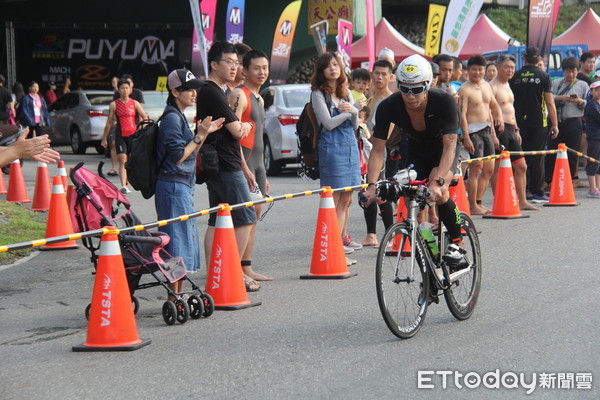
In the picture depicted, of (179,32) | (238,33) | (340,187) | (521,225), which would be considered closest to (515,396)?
(340,187)

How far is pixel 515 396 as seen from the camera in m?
5.39

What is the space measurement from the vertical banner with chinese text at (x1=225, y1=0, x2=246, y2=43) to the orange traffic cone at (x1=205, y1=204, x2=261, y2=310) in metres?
18.9

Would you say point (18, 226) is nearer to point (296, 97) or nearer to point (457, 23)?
point (296, 97)

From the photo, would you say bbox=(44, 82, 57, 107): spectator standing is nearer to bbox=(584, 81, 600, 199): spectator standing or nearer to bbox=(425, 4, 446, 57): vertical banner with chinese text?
bbox=(425, 4, 446, 57): vertical banner with chinese text

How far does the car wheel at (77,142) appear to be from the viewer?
92.6 ft

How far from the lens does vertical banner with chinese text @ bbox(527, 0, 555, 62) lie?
22.2m

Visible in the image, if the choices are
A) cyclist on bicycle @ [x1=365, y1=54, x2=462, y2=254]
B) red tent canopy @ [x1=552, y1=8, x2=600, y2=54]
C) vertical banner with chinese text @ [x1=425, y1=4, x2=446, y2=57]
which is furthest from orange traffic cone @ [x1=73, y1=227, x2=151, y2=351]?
red tent canopy @ [x1=552, y1=8, x2=600, y2=54]

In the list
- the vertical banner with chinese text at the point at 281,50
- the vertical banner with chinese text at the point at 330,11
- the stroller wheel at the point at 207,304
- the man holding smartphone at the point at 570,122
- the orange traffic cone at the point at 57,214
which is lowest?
the stroller wheel at the point at 207,304

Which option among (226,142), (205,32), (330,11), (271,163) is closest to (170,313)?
(226,142)

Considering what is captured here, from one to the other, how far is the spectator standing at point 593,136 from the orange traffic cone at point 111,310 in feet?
34.8

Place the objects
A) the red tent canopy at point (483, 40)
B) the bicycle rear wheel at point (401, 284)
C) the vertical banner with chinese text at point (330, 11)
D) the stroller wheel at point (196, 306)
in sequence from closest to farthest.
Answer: the bicycle rear wheel at point (401, 284)
the stroller wheel at point (196, 306)
the red tent canopy at point (483, 40)
the vertical banner with chinese text at point (330, 11)

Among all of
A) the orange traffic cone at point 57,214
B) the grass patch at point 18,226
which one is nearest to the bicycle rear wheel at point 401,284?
the grass patch at point 18,226

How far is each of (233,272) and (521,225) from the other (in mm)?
5683

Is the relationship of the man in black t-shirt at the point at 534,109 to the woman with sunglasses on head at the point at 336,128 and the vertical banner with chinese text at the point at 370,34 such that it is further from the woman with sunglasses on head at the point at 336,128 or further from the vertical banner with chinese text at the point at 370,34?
the vertical banner with chinese text at the point at 370,34
